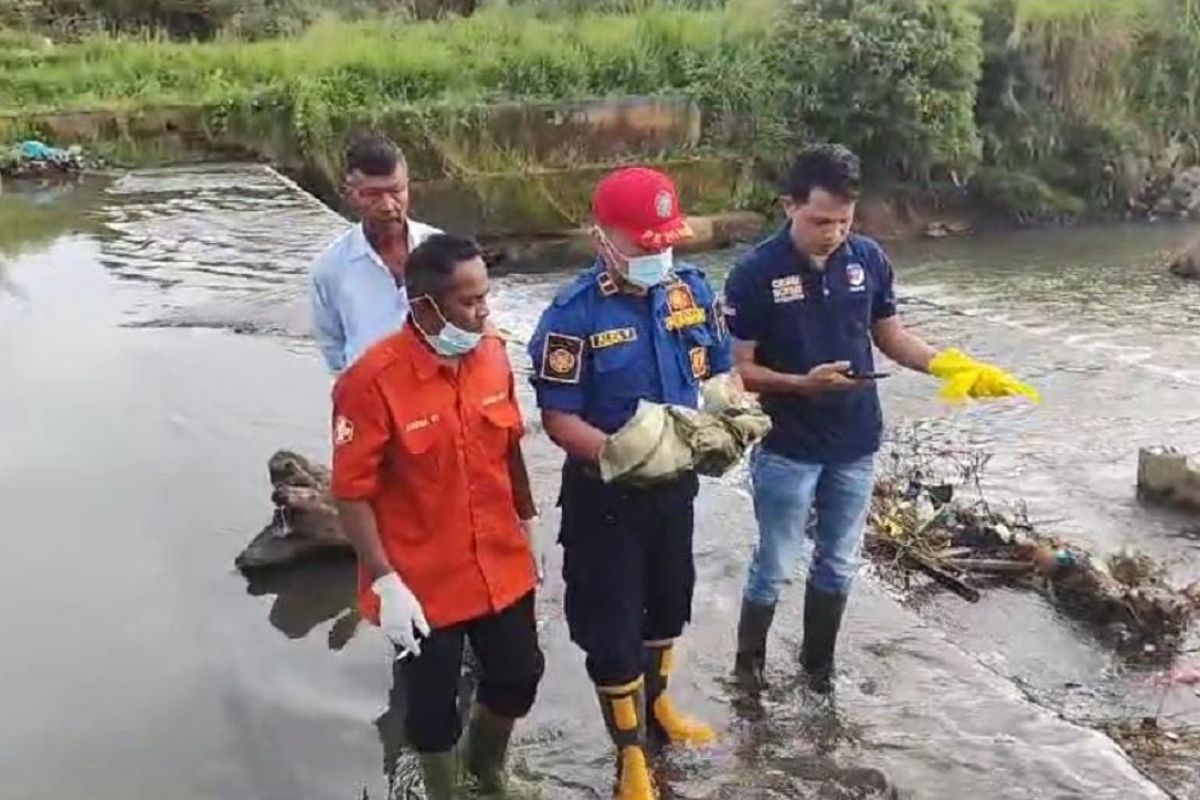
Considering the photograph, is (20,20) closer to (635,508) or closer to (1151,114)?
(1151,114)

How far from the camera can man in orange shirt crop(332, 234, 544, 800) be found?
3.29 m

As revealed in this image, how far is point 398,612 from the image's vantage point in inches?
129

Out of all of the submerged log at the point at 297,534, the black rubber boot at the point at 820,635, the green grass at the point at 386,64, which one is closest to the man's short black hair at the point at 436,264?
the black rubber boot at the point at 820,635

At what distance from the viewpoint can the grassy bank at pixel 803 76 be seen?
19.4 metres

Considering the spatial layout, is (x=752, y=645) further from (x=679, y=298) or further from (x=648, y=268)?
(x=648, y=268)

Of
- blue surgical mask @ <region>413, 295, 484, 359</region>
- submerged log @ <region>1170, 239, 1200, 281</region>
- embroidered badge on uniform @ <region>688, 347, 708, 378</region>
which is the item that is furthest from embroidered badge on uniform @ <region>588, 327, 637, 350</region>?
submerged log @ <region>1170, 239, 1200, 281</region>

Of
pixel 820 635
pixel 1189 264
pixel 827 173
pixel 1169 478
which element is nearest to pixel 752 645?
pixel 820 635

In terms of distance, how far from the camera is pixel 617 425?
365cm

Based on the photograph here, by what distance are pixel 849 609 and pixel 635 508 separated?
75.5 inches

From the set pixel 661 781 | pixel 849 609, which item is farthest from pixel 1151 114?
pixel 661 781

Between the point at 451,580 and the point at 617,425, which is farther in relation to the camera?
the point at 617,425

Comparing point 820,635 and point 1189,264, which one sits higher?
point 820,635

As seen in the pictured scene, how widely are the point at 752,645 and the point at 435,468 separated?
1.61m

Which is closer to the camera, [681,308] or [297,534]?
[681,308]
